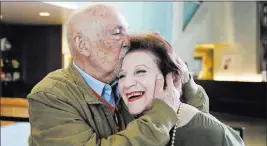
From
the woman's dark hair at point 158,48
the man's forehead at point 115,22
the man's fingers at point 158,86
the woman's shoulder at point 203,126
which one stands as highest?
the man's forehead at point 115,22

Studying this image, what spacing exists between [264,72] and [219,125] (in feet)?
20.4

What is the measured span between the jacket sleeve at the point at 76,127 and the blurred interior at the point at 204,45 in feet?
14.6

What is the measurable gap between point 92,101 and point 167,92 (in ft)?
0.74

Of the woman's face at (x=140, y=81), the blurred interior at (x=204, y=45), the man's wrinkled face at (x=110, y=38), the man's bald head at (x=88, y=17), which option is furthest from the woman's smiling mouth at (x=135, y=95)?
the blurred interior at (x=204, y=45)

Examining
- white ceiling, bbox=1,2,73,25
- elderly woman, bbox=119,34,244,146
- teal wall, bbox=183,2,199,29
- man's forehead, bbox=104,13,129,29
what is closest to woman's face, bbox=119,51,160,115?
elderly woman, bbox=119,34,244,146

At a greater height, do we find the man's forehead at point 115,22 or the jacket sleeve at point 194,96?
the man's forehead at point 115,22

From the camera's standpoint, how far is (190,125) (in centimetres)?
106

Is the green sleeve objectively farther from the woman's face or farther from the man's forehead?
the man's forehead

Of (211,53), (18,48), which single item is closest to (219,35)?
(211,53)

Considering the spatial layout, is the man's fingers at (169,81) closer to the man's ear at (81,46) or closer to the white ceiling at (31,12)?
the man's ear at (81,46)

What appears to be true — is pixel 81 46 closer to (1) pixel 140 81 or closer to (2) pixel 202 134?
(1) pixel 140 81

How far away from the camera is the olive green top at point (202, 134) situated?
1.04m

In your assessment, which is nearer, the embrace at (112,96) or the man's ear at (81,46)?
the embrace at (112,96)

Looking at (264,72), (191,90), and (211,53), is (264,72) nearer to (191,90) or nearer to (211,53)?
(211,53)
